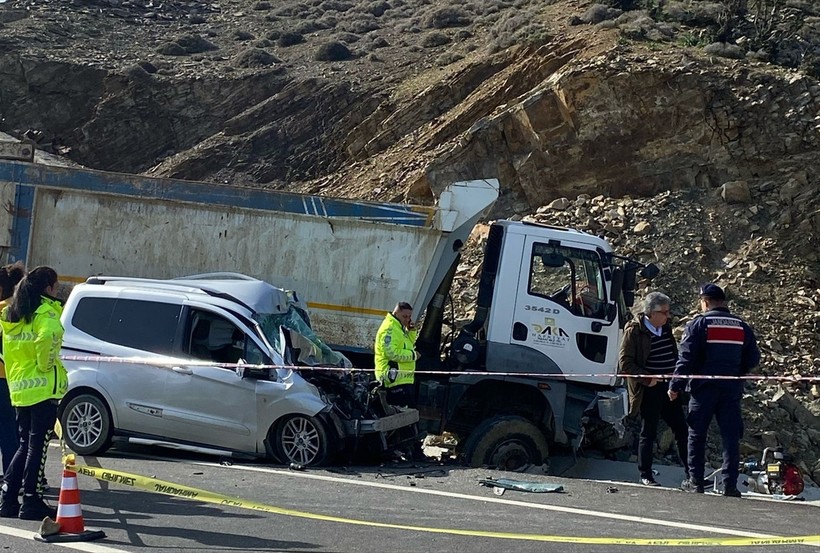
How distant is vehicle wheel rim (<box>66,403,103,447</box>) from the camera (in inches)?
402

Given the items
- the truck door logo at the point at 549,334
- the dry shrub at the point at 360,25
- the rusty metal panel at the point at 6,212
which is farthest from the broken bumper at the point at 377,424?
the dry shrub at the point at 360,25

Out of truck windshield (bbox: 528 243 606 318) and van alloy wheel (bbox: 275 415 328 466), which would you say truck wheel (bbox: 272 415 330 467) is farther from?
truck windshield (bbox: 528 243 606 318)

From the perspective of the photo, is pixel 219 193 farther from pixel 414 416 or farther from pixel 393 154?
pixel 393 154

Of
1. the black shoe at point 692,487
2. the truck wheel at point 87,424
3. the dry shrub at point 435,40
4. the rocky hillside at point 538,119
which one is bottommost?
the truck wheel at point 87,424

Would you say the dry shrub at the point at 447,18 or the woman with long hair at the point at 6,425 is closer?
the woman with long hair at the point at 6,425

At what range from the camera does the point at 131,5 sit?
4531 cm

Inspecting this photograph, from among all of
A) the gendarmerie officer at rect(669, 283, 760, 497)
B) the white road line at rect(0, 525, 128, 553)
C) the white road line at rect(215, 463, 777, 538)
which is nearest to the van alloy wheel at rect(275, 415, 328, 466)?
the white road line at rect(215, 463, 777, 538)

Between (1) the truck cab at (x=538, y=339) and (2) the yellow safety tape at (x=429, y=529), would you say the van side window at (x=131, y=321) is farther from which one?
(1) the truck cab at (x=538, y=339)

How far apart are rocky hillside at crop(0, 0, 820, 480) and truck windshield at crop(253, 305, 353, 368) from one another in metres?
3.27

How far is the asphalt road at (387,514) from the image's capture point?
6668mm

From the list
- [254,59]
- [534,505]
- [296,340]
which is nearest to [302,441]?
[296,340]

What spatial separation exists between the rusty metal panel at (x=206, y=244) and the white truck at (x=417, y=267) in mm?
14

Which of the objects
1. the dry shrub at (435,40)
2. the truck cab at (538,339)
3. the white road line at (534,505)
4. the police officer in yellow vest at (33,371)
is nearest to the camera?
the police officer in yellow vest at (33,371)

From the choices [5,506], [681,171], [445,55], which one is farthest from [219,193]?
[445,55]
